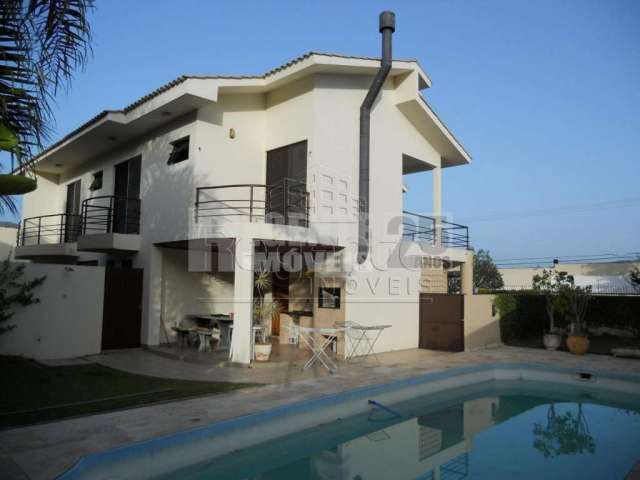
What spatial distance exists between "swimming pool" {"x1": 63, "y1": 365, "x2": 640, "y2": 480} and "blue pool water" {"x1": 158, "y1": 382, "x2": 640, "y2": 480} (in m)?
0.02

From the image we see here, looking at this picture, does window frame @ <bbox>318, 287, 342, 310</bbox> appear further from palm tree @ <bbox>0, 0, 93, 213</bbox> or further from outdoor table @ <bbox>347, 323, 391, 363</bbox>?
palm tree @ <bbox>0, 0, 93, 213</bbox>

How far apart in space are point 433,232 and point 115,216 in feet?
36.9

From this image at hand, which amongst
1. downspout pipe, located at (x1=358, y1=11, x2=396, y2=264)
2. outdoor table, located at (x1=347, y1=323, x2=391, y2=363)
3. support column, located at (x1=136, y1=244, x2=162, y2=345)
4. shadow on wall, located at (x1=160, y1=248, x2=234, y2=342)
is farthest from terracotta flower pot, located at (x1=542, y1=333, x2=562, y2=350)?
support column, located at (x1=136, y1=244, x2=162, y2=345)

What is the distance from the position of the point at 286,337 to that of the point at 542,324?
10.7m

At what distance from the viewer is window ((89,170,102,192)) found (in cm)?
1784

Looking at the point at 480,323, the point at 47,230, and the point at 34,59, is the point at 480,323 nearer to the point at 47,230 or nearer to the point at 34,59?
the point at 34,59

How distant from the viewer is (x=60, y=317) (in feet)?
38.9

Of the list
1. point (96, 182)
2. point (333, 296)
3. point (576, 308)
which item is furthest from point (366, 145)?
point (96, 182)

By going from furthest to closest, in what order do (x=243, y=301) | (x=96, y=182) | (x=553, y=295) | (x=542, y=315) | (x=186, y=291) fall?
(x=542, y=315)
(x=96, y=182)
(x=553, y=295)
(x=186, y=291)
(x=243, y=301)

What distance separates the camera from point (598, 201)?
155ft

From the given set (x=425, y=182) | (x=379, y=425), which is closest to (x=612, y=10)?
(x=425, y=182)

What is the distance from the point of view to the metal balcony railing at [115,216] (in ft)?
49.1

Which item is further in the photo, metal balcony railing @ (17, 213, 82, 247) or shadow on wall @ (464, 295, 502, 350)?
metal balcony railing @ (17, 213, 82, 247)

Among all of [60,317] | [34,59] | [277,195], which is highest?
[277,195]
